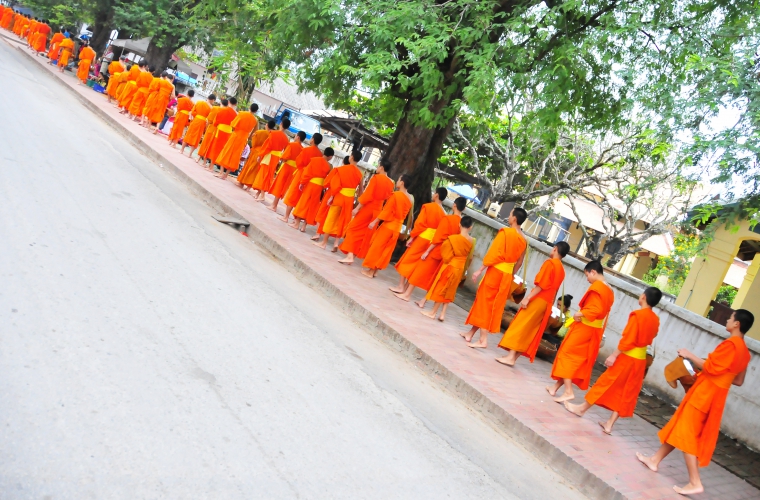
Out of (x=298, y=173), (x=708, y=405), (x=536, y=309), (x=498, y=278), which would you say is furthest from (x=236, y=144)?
(x=708, y=405)

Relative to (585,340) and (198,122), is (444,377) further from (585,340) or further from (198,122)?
(198,122)

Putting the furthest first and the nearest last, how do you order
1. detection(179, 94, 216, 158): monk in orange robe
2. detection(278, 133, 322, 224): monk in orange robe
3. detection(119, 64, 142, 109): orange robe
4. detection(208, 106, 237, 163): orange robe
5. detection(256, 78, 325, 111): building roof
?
detection(256, 78, 325, 111): building roof → detection(119, 64, 142, 109): orange robe → detection(179, 94, 216, 158): monk in orange robe → detection(208, 106, 237, 163): orange robe → detection(278, 133, 322, 224): monk in orange robe

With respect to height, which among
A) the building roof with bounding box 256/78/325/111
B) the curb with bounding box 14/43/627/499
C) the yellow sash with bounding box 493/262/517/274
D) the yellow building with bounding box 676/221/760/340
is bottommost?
the curb with bounding box 14/43/627/499

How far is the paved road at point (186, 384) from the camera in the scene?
135 inches

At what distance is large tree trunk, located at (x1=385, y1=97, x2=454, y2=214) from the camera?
1247cm

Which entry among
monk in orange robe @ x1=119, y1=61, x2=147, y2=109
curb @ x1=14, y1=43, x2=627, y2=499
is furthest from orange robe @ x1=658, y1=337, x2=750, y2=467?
monk in orange robe @ x1=119, y1=61, x2=147, y2=109

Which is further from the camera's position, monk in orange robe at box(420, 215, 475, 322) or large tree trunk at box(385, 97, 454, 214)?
large tree trunk at box(385, 97, 454, 214)

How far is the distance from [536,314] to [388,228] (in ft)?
10.0

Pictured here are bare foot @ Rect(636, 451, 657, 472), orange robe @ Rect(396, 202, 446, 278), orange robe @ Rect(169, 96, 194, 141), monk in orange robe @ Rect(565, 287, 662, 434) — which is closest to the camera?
bare foot @ Rect(636, 451, 657, 472)

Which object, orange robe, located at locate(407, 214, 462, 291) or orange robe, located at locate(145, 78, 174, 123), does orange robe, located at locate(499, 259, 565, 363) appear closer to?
orange robe, located at locate(407, 214, 462, 291)

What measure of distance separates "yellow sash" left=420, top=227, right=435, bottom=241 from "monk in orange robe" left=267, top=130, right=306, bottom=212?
4.35 metres

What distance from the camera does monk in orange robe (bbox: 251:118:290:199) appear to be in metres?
14.5

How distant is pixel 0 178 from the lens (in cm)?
768

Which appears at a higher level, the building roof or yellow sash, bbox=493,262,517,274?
the building roof
